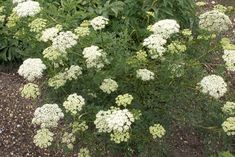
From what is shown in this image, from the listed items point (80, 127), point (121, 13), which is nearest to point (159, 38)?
point (80, 127)

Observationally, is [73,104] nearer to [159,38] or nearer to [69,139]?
[69,139]

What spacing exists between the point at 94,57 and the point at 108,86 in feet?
0.87

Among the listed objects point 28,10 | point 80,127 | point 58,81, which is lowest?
point 80,127

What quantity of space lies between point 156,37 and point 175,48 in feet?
0.91

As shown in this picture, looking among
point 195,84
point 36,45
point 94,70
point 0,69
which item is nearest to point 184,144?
point 195,84

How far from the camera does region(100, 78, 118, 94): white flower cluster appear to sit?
3.63 metres

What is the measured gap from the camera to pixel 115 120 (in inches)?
129

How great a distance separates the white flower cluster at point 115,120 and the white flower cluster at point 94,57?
42cm

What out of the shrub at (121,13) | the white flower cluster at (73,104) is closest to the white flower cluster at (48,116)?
the white flower cluster at (73,104)

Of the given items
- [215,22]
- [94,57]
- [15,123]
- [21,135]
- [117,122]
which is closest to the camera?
[117,122]

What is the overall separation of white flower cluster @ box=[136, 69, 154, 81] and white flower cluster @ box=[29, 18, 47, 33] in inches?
35.2

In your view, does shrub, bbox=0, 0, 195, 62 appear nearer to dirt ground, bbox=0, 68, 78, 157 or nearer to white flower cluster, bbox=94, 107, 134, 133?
dirt ground, bbox=0, 68, 78, 157

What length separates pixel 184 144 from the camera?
5.05 metres

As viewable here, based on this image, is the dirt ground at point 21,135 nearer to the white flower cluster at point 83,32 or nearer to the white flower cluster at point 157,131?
the white flower cluster at point 157,131
